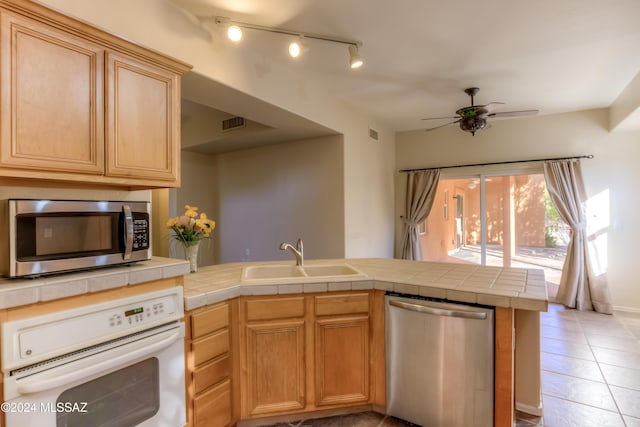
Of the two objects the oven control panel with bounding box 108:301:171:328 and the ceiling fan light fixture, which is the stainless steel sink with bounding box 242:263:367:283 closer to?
the oven control panel with bounding box 108:301:171:328

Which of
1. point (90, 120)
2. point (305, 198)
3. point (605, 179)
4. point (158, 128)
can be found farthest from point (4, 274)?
point (605, 179)

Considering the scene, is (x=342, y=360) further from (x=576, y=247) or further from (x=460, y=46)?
(x=576, y=247)

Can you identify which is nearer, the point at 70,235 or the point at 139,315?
the point at 70,235

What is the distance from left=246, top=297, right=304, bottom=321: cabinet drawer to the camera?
6.30 ft

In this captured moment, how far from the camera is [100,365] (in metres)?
1.27

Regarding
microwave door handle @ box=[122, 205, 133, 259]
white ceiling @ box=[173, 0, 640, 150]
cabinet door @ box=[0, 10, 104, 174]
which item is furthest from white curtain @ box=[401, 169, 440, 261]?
cabinet door @ box=[0, 10, 104, 174]

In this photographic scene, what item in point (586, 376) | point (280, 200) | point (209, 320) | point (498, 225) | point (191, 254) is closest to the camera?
point (209, 320)

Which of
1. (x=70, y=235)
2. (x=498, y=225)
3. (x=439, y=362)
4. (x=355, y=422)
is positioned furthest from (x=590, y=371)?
(x=70, y=235)

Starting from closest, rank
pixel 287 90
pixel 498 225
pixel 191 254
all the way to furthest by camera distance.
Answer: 1. pixel 191 254
2. pixel 287 90
3. pixel 498 225

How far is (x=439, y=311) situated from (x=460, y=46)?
7.13 ft

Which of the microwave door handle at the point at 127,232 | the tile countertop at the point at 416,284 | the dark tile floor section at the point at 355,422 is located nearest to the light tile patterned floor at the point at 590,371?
the dark tile floor section at the point at 355,422

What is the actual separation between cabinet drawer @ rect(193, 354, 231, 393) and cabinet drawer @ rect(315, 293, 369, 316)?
61cm

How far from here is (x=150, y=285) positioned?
4.90ft

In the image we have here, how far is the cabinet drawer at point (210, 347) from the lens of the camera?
5.50ft
